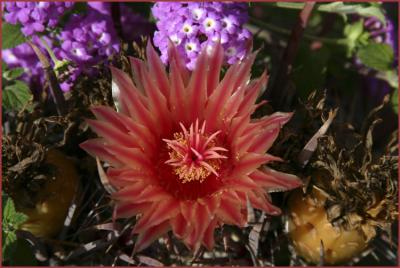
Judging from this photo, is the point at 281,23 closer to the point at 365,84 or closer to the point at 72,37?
the point at 365,84

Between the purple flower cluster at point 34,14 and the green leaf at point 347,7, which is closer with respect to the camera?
the purple flower cluster at point 34,14

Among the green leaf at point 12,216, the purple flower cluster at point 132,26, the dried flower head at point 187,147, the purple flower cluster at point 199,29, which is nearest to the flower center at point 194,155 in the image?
the dried flower head at point 187,147

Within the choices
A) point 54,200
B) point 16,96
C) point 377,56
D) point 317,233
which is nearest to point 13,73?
point 16,96

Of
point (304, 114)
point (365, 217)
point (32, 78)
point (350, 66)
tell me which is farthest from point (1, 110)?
point (350, 66)

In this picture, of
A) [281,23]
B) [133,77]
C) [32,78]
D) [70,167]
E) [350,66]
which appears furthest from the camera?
[281,23]

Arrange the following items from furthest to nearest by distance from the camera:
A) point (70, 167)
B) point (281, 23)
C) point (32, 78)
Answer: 1. point (281, 23)
2. point (32, 78)
3. point (70, 167)

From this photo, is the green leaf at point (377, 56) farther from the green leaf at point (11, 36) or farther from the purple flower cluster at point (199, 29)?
the green leaf at point (11, 36)
